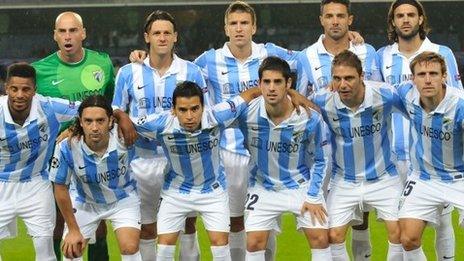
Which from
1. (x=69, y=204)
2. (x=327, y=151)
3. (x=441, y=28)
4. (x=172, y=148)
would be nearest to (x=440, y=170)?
(x=327, y=151)

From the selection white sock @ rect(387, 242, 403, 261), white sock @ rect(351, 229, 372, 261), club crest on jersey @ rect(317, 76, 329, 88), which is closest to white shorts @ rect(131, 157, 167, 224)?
club crest on jersey @ rect(317, 76, 329, 88)

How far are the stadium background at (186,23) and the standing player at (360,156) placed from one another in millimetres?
6259

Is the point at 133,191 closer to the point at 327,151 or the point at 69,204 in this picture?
the point at 69,204

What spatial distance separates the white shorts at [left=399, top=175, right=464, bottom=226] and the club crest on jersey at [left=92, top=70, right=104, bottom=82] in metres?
2.19

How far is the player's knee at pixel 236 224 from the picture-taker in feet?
24.5

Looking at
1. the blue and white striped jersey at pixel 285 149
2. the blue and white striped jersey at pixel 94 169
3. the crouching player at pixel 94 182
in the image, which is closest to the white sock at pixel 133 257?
the crouching player at pixel 94 182

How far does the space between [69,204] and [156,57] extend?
46.4 inches

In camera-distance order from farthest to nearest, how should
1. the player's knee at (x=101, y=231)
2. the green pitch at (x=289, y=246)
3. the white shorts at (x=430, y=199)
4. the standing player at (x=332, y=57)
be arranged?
the green pitch at (x=289, y=246)
the player's knee at (x=101, y=231)
the standing player at (x=332, y=57)
the white shorts at (x=430, y=199)

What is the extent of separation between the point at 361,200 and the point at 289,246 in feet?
7.06

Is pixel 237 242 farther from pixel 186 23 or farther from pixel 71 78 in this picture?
pixel 186 23

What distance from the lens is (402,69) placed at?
738 cm

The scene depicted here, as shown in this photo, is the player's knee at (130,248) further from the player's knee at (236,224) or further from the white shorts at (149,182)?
the player's knee at (236,224)

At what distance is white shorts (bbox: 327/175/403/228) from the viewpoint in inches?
272

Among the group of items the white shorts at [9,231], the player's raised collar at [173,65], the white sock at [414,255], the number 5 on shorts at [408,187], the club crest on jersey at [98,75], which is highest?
the player's raised collar at [173,65]
